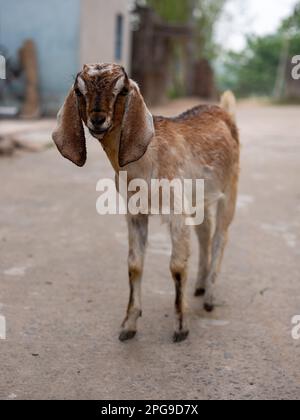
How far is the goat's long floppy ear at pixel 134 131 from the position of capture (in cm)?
275

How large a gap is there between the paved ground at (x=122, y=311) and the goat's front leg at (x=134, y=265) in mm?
94

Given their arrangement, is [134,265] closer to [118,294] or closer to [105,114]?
[118,294]

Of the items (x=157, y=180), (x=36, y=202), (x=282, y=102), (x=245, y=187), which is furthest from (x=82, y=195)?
(x=282, y=102)

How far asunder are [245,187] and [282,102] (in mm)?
19919

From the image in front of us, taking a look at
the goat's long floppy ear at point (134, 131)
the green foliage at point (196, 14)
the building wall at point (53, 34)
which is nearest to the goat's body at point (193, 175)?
the goat's long floppy ear at point (134, 131)

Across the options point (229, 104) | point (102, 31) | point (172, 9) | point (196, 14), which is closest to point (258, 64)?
point (196, 14)

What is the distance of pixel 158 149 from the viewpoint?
10.2ft

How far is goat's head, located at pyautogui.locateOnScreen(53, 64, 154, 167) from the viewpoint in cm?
258

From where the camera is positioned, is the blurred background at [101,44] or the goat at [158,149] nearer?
the goat at [158,149]

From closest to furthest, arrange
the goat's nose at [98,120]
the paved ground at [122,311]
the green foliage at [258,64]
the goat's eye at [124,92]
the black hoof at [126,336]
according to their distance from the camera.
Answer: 1. the goat's nose at [98,120]
2. the goat's eye at [124,92]
3. the paved ground at [122,311]
4. the black hoof at [126,336]
5. the green foliage at [258,64]

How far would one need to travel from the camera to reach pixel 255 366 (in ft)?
9.84

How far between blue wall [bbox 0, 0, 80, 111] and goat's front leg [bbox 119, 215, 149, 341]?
454 inches

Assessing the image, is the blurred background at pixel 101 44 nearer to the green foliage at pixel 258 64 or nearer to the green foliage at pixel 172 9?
the green foliage at pixel 172 9
